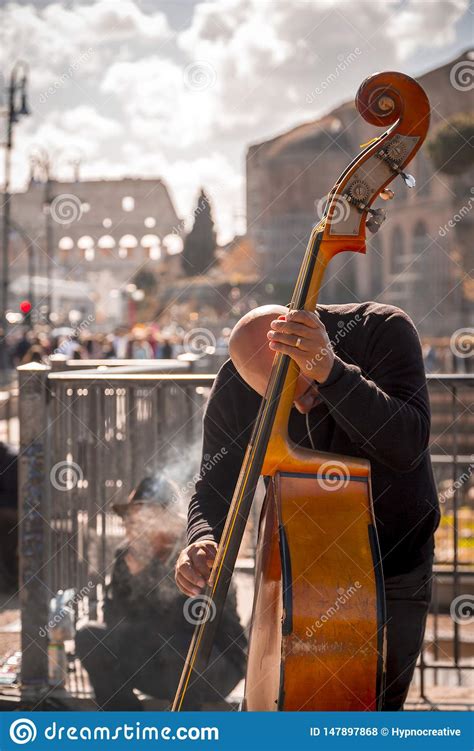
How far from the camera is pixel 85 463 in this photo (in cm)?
442

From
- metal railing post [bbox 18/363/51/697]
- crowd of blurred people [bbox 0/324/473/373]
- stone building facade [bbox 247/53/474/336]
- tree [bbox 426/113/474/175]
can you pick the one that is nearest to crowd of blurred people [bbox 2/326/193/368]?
crowd of blurred people [bbox 0/324/473/373]

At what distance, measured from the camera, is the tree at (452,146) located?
113 ft

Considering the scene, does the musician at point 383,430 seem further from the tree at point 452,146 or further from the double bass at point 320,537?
the tree at point 452,146

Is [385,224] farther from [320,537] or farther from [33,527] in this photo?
[320,537]

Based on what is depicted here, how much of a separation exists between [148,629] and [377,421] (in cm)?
222

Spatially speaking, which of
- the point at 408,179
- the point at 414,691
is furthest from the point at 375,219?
the point at 414,691

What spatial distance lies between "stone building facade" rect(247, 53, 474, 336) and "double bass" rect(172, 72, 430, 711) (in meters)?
28.5

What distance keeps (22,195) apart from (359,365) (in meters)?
98.9

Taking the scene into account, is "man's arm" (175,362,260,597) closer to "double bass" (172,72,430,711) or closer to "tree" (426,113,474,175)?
"double bass" (172,72,430,711)

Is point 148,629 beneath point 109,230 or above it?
beneath

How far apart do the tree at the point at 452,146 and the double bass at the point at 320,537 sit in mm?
33193

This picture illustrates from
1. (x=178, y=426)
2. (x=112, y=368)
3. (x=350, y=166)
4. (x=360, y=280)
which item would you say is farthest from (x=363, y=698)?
(x=360, y=280)

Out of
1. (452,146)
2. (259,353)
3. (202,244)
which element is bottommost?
(259,353)

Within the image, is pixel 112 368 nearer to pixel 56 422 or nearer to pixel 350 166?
pixel 56 422
